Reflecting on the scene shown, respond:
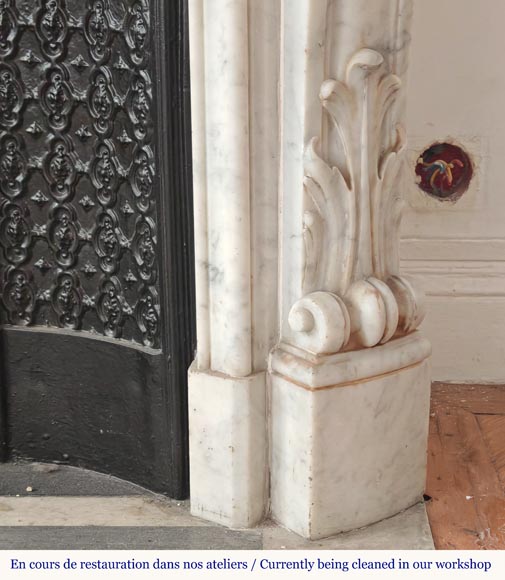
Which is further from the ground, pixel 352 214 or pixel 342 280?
pixel 352 214

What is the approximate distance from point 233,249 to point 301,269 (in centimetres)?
16

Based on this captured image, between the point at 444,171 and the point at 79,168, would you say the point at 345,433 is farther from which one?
the point at 444,171

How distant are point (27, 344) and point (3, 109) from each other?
648 millimetres

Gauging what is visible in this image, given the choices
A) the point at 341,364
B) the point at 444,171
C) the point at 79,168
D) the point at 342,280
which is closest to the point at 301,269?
the point at 342,280

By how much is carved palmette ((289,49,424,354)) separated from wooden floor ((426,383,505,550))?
19.7 inches

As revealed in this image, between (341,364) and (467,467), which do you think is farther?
(467,467)

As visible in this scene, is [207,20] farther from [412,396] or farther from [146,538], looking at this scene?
[146,538]

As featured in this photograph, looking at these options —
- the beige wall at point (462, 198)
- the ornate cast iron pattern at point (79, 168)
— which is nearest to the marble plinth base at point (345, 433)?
the ornate cast iron pattern at point (79, 168)

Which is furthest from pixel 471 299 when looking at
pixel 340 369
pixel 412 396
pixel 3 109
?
pixel 3 109

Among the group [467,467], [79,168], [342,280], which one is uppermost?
[79,168]

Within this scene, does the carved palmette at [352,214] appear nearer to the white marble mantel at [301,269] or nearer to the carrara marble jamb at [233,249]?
the white marble mantel at [301,269]

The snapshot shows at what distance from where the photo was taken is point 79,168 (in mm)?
2152

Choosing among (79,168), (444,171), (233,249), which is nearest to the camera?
(233,249)

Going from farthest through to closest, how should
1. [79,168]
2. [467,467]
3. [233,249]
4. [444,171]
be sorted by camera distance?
1. [444,171]
2. [467,467]
3. [79,168]
4. [233,249]
